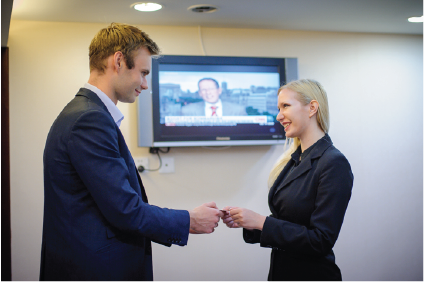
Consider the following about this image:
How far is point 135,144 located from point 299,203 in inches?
72.3

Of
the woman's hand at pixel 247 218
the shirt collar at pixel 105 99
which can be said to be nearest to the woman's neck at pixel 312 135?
the woman's hand at pixel 247 218

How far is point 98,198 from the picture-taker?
1.27m

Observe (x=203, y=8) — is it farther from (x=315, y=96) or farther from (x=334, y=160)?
(x=334, y=160)

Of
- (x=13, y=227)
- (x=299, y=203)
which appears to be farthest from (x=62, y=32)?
(x=299, y=203)

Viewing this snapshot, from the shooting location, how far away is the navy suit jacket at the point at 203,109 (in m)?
3.15

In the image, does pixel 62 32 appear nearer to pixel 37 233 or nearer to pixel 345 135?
pixel 37 233

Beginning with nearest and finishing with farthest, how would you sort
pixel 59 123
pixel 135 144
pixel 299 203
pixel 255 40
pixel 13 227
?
pixel 59 123
pixel 299 203
pixel 13 227
pixel 135 144
pixel 255 40

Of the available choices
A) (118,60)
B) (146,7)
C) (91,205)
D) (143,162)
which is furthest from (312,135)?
(143,162)

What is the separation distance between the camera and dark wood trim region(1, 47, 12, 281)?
294 cm

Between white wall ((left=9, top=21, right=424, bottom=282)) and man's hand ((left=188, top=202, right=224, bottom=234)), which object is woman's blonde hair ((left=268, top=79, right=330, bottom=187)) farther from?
white wall ((left=9, top=21, right=424, bottom=282))

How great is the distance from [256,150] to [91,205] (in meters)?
2.28

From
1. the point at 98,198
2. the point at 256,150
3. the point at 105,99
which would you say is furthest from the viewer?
the point at 256,150

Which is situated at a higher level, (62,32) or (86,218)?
(62,32)

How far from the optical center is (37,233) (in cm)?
301
